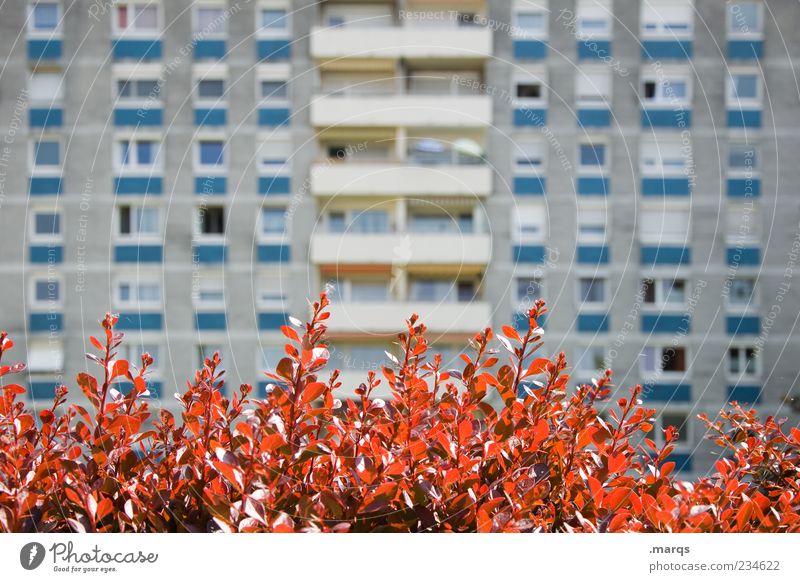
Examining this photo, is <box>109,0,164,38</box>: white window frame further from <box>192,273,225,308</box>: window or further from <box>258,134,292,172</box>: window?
<box>192,273,225,308</box>: window

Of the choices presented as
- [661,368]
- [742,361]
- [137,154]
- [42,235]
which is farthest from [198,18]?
[742,361]

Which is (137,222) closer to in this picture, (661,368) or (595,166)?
(595,166)

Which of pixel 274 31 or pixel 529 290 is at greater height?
pixel 274 31

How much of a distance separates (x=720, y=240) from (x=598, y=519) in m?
3.22

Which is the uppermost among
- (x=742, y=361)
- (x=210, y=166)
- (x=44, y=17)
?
(x=44, y=17)

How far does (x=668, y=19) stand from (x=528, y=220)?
1579 mm

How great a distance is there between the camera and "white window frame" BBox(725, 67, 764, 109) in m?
3.97

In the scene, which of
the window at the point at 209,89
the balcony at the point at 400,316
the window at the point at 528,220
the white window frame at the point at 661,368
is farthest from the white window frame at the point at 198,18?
the white window frame at the point at 661,368

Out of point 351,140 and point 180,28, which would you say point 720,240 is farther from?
point 180,28

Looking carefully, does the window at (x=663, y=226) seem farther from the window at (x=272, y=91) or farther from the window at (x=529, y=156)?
the window at (x=272, y=91)

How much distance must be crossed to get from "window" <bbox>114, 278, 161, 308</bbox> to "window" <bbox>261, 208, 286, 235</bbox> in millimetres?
975

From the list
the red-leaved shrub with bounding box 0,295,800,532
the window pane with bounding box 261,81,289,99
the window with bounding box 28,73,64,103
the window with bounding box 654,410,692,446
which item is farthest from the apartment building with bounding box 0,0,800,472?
the red-leaved shrub with bounding box 0,295,800,532
